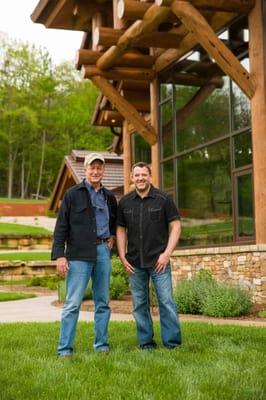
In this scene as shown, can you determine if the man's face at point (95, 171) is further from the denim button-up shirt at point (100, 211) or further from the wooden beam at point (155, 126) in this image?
the wooden beam at point (155, 126)

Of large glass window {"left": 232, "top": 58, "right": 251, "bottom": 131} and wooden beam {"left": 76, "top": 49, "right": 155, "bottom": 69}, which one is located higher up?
wooden beam {"left": 76, "top": 49, "right": 155, "bottom": 69}

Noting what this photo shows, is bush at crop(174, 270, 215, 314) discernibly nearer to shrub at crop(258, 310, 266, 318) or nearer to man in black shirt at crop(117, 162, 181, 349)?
shrub at crop(258, 310, 266, 318)

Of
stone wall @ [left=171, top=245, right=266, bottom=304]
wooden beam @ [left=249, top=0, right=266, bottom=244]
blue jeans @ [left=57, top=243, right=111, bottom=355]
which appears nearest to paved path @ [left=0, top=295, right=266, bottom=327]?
stone wall @ [left=171, top=245, right=266, bottom=304]

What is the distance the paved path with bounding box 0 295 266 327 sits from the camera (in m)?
→ 8.51

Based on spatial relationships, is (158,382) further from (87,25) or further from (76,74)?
(76,74)

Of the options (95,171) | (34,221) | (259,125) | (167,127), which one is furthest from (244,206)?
(34,221)

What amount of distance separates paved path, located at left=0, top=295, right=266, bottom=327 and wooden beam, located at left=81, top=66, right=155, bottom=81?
5.22m

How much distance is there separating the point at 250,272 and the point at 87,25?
880 cm

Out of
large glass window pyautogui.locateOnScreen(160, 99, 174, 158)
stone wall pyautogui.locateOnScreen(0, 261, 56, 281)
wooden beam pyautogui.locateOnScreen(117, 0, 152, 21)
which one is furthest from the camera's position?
stone wall pyautogui.locateOnScreen(0, 261, 56, 281)

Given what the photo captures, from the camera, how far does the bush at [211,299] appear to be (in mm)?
9266

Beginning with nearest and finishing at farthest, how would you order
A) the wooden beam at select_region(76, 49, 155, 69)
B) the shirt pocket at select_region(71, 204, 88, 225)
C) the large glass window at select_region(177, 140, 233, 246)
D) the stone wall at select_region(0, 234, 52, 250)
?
the shirt pocket at select_region(71, 204, 88, 225) < the large glass window at select_region(177, 140, 233, 246) < the wooden beam at select_region(76, 49, 155, 69) < the stone wall at select_region(0, 234, 52, 250)

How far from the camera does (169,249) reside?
5785 millimetres

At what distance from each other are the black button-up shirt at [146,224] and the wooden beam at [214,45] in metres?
5.05

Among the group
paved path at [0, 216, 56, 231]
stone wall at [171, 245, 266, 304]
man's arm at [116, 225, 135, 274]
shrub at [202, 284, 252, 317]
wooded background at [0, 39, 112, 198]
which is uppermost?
wooded background at [0, 39, 112, 198]
